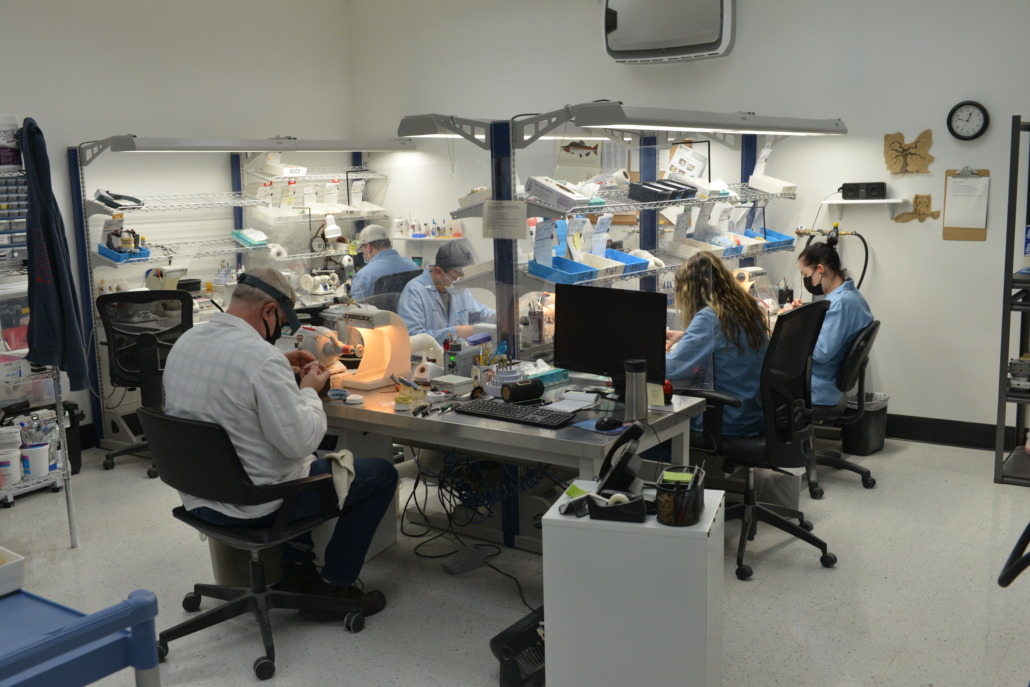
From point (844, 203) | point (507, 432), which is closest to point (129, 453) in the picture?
point (507, 432)

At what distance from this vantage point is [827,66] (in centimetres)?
540

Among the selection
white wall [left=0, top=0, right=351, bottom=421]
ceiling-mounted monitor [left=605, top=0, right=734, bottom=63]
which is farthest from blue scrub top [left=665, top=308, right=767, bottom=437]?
white wall [left=0, top=0, right=351, bottom=421]

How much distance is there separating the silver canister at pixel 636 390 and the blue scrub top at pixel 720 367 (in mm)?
673

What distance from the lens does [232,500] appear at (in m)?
2.86

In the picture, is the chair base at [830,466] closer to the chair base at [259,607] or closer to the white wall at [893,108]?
the white wall at [893,108]

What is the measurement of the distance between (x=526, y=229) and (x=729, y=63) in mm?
2658

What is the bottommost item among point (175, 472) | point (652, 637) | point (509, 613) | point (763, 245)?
point (509, 613)

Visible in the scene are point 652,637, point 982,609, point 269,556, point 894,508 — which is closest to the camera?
point 652,637

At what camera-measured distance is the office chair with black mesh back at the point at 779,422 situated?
3598 mm

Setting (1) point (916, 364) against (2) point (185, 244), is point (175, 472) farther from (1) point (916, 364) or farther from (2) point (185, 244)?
(1) point (916, 364)

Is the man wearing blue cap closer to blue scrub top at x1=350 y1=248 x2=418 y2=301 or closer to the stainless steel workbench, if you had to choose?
the stainless steel workbench

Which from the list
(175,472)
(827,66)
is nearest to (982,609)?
(175,472)

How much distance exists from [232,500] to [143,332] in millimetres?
2491

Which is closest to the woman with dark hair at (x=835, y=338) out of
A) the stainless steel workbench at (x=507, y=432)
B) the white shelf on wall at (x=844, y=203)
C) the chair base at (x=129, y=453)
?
the white shelf on wall at (x=844, y=203)
